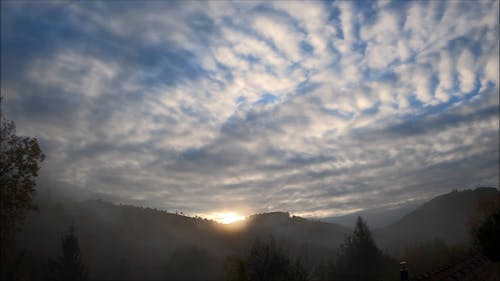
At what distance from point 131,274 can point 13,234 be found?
16168 centimetres

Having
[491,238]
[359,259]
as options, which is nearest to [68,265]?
[359,259]

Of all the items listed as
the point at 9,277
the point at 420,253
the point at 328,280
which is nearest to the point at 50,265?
the point at 9,277

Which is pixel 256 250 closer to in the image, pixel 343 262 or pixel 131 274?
pixel 343 262

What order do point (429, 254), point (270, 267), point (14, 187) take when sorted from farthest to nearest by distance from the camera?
point (429, 254) < point (270, 267) < point (14, 187)

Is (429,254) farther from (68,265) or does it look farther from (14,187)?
(14,187)

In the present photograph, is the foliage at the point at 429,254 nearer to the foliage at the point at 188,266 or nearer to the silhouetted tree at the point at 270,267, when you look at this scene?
the foliage at the point at 188,266

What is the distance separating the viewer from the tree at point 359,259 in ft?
213

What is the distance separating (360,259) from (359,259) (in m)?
0.17

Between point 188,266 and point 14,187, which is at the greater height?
point 14,187

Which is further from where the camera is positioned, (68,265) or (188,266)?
(188,266)

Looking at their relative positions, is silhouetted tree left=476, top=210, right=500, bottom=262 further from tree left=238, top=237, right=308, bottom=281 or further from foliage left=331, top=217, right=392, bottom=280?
foliage left=331, top=217, right=392, bottom=280

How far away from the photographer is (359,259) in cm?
6581

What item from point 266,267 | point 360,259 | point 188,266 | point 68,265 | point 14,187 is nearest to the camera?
point 14,187

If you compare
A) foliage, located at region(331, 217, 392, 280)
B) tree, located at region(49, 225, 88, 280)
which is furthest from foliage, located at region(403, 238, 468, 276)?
tree, located at region(49, 225, 88, 280)
